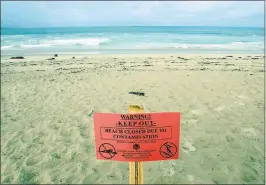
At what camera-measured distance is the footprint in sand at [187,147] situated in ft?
14.9

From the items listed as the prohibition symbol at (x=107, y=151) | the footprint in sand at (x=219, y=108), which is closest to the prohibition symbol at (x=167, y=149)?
the prohibition symbol at (x=107, y=151)

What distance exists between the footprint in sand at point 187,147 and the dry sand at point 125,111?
16 mm

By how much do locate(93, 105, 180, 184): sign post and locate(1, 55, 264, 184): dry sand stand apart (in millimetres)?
1690

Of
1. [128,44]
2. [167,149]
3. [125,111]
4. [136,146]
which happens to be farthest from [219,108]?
[128,44]

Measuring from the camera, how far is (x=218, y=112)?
6.27m

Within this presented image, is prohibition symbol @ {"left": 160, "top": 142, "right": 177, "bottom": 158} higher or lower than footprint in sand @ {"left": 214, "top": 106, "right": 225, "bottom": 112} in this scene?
higher

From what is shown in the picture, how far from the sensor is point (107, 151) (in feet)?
7.27

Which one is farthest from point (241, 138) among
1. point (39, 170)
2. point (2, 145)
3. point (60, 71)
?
point (60, 71)

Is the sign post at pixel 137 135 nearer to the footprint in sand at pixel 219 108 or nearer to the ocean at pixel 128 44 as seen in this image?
the footprint in sand at pixel 219 108

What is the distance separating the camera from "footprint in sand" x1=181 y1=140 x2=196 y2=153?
14.9ft

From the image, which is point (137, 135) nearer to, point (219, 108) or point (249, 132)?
point (249, 132)

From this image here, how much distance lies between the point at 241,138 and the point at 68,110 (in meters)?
3.91

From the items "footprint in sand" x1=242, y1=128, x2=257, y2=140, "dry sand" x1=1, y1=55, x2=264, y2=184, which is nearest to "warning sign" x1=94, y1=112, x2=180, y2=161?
"dry sand" x1=1, y1=55, x2=264, y2=184

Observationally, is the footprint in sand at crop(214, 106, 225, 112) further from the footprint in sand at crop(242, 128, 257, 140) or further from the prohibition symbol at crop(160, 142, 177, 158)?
the prohibition symbol at crop(160, 142, 177, 158)
